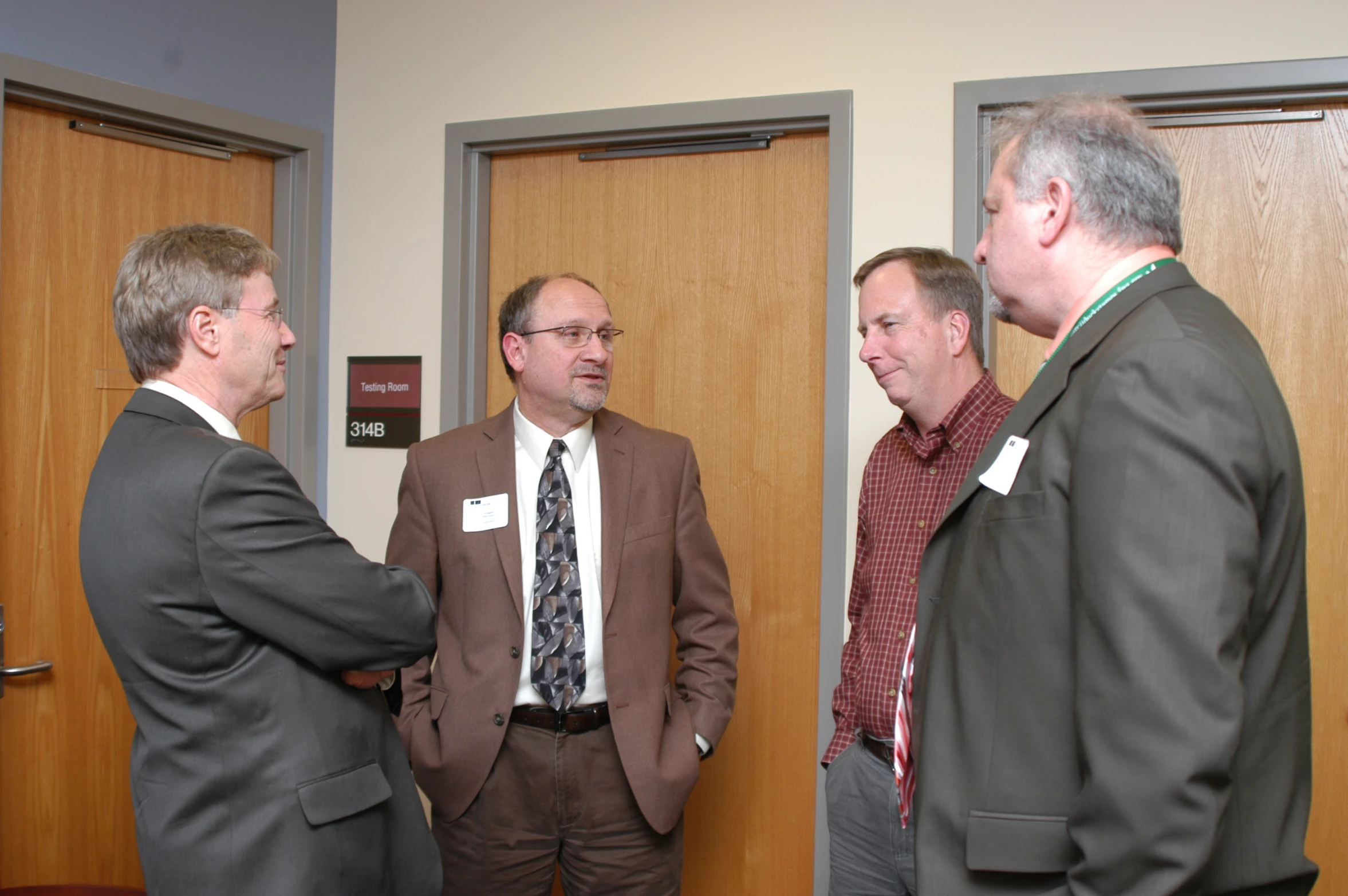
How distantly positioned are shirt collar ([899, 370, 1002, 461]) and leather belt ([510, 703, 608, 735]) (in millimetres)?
913

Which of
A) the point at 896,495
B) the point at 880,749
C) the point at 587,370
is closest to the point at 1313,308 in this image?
the point at 896,495

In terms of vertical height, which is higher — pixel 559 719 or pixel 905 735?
pixel 905 735

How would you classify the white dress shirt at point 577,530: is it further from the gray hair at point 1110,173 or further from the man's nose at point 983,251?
the gray hair at point 1110,173

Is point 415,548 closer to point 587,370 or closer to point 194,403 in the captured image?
point 587,370

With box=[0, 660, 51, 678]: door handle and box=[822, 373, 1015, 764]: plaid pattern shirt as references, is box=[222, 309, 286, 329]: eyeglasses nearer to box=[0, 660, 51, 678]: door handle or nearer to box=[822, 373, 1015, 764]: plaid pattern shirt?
box=[822, 373, 1015, 764]: plaid pattern shirt

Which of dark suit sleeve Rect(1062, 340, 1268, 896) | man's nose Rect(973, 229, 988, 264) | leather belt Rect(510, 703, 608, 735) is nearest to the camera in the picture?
dark suit sleeve Rect(1062, 340, 1268, 896)

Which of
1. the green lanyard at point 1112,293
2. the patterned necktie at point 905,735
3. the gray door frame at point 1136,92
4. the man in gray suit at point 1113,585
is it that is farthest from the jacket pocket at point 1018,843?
the gray door frame at point 1136,92

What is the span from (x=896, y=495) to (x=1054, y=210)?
37.9 inches

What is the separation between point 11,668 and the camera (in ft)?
8.27

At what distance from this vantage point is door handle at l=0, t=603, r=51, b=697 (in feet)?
8.15

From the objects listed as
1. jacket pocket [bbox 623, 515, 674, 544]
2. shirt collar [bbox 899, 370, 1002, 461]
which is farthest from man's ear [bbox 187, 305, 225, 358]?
shirt collar [bbox 899, 370, 1002, 461]

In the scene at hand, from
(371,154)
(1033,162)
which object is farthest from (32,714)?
(1033,162)

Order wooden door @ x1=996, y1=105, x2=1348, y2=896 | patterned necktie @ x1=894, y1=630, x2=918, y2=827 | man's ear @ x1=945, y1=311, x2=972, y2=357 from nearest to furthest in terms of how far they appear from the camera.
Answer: patterned necktie @ x1=894, y1=630, x2=918, y2=827, man's ear @ x1=945, y1=311, x2=972, y2=357, wooden door @ x1=996, y1=105, x2=1348, y2=896

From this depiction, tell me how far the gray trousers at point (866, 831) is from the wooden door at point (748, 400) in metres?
0.75
